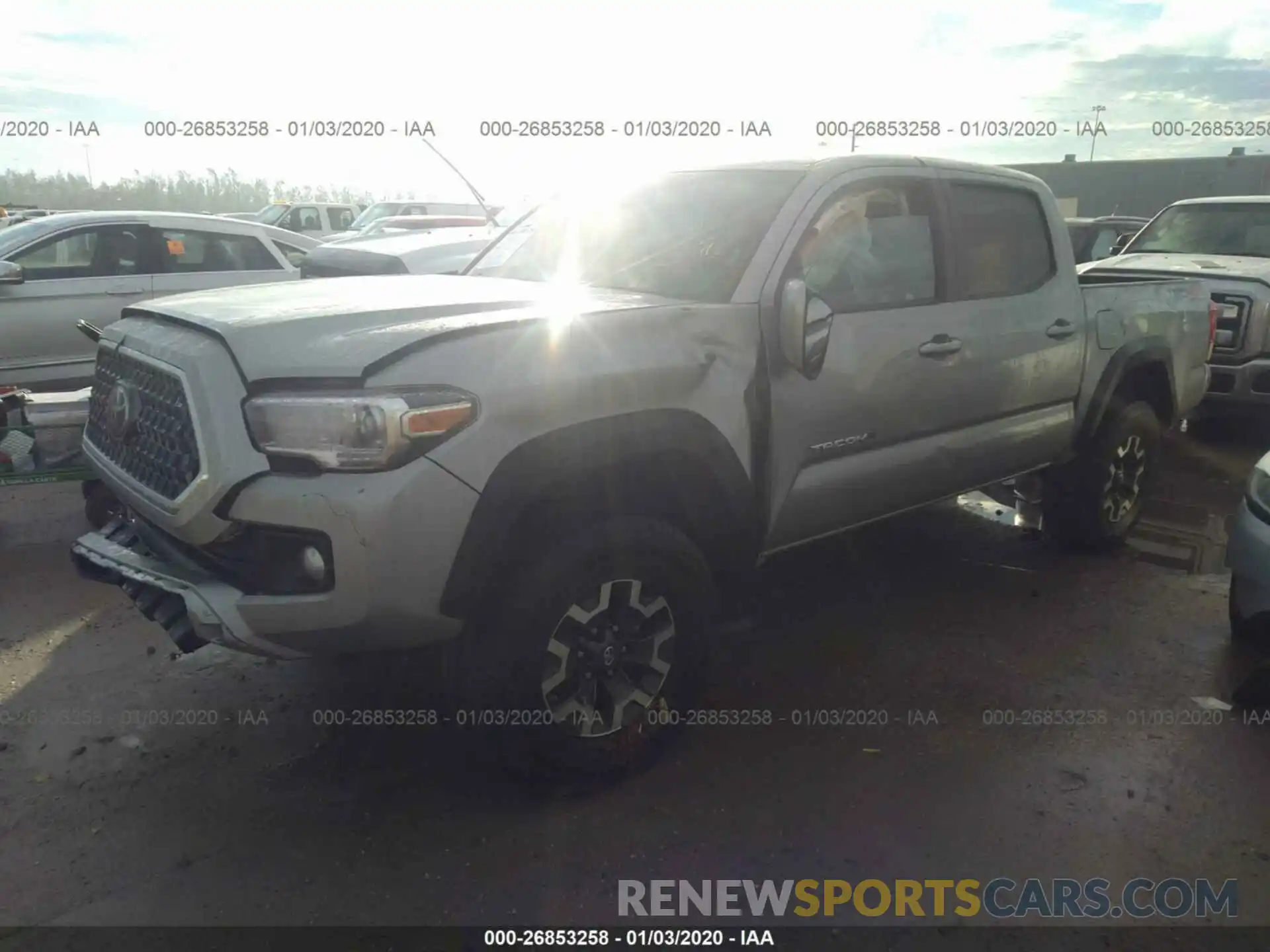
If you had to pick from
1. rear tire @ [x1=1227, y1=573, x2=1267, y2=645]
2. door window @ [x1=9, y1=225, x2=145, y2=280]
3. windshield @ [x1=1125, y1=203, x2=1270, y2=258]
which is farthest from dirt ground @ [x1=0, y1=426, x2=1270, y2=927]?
windshield @ [x1=1125, y1=203, x2=1270, y2=258]

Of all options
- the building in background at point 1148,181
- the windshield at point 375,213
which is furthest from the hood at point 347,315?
the building in background at point 1148,181

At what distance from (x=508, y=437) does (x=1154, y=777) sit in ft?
7.97

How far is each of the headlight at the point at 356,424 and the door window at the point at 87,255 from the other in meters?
6.30

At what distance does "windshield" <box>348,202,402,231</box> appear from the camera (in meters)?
18.7

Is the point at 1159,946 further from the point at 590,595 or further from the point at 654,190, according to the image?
the point at 654,190

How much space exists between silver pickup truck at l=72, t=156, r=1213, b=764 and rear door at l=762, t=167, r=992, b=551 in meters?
0.01

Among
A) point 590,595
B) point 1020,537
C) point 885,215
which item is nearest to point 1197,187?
point 1020,537

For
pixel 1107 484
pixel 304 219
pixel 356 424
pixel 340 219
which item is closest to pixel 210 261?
pixel 356 424

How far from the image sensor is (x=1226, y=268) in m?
7.86

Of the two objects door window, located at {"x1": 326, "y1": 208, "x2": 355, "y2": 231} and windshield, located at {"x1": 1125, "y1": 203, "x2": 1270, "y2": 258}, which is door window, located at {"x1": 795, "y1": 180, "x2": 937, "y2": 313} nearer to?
windshield, located at {"x1": 1125, "y1": 203, "x2": 1270, "y2": 258}

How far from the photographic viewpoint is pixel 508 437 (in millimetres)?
2516

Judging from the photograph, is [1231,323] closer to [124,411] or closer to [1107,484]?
[1107,484]

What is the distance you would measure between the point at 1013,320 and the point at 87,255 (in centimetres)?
710

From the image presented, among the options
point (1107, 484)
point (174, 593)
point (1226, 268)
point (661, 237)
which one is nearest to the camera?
point (174, 593)
